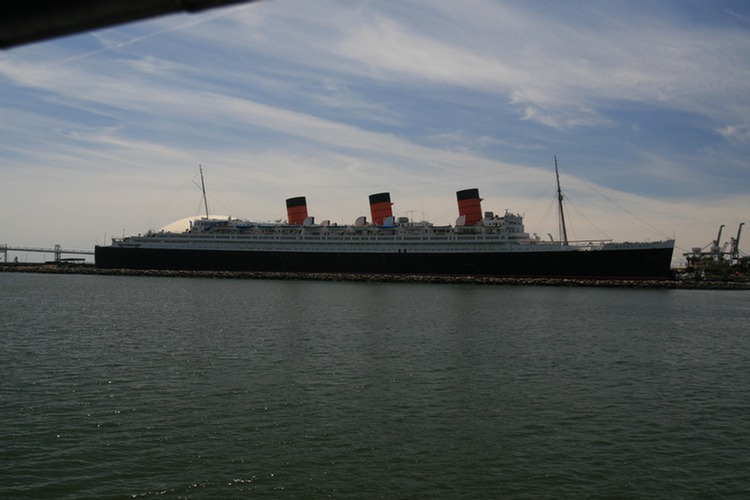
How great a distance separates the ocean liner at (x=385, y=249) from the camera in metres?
55.8

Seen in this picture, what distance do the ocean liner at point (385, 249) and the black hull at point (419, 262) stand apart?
0.36 feet

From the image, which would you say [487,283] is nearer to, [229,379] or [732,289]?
[732,289]

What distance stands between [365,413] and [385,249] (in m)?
54.8

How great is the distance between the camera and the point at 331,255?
66188 mm

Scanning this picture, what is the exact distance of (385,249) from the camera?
64.9 m

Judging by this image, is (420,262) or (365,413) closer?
(365,413)

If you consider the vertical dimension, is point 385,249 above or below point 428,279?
above

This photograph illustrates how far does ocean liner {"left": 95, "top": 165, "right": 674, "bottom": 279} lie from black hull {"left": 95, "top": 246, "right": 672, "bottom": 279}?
11cm

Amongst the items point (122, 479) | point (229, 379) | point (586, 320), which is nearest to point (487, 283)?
point (586, 320)

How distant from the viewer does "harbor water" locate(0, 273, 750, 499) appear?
24.6 ft

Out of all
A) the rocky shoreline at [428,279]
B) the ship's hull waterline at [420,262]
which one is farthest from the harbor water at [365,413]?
the ship's hull waterline at [420,262]

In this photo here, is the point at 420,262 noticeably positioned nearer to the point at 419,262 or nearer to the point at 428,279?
the point at 419,262

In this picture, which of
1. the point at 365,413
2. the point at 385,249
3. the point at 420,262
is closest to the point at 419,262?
the point at 420,262

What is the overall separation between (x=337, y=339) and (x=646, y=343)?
41.1 ft
